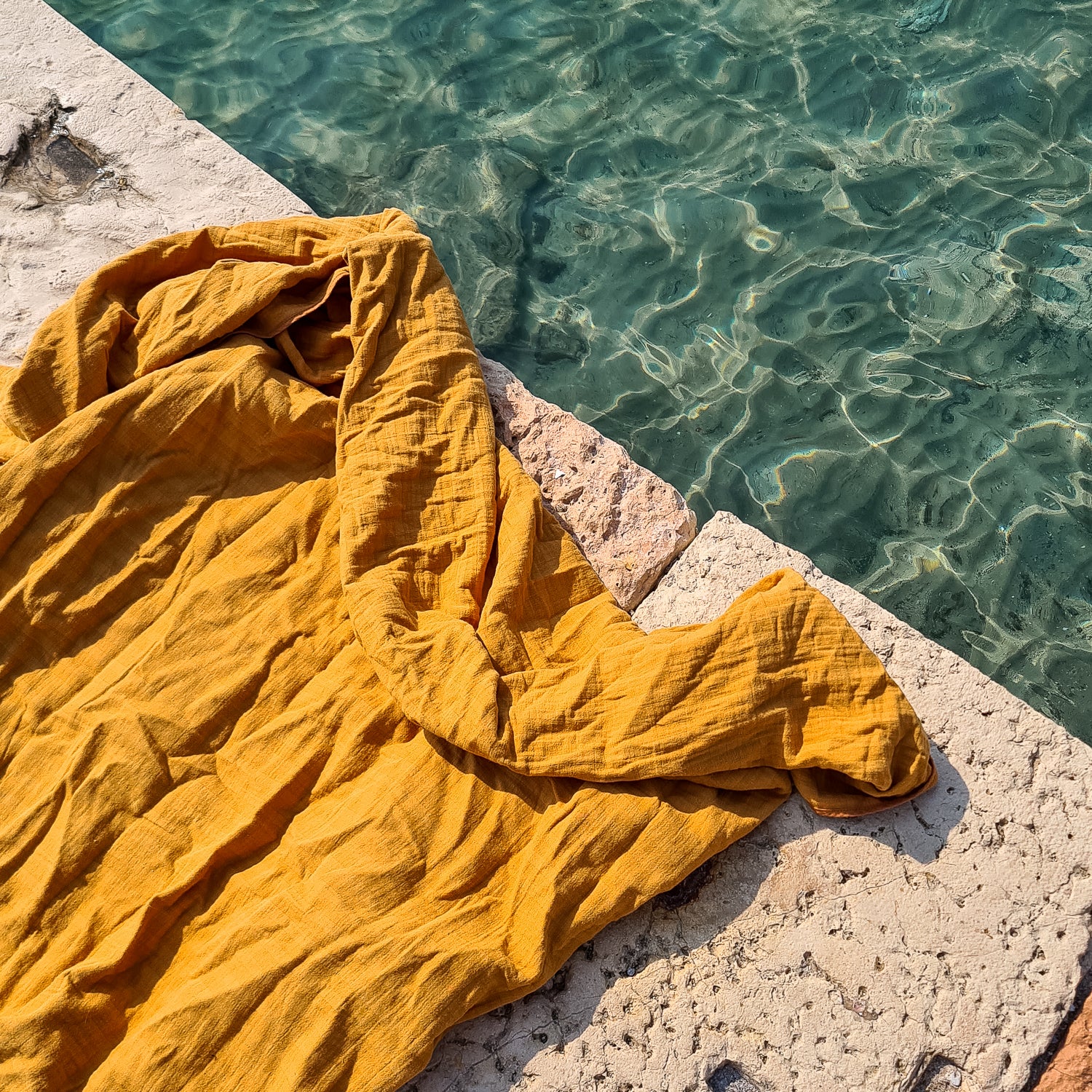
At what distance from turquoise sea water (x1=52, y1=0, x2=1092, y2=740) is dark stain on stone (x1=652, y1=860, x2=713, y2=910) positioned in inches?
58.6

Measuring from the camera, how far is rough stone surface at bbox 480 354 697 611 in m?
3.33

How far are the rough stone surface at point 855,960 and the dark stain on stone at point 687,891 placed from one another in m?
0.01

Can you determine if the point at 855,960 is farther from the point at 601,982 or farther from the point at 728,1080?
the point at 601,982

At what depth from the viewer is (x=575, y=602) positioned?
10.1 ft

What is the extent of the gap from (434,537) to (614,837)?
3.37ft

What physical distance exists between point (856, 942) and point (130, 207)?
146 inches

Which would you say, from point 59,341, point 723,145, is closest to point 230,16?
point 723,145

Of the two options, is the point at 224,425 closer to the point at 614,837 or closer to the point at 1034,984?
the point at 614,837

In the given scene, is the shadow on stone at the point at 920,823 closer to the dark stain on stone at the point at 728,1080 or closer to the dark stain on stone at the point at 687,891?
the dark stain on stone at the point at 687,891

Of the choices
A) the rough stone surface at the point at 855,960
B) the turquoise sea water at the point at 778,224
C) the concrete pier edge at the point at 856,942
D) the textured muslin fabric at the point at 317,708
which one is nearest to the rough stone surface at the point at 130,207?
the concrete pier edge at the point at 856,942

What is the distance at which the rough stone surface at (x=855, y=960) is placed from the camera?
2.51 metres

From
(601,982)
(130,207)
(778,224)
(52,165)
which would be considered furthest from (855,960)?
(52,165)

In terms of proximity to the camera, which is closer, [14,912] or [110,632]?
[14,912]

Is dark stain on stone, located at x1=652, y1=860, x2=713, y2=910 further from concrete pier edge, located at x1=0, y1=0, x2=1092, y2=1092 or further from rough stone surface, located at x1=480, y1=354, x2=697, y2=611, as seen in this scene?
rough stone surface, located at x1=480, y1=354, x2=697, y2=611
